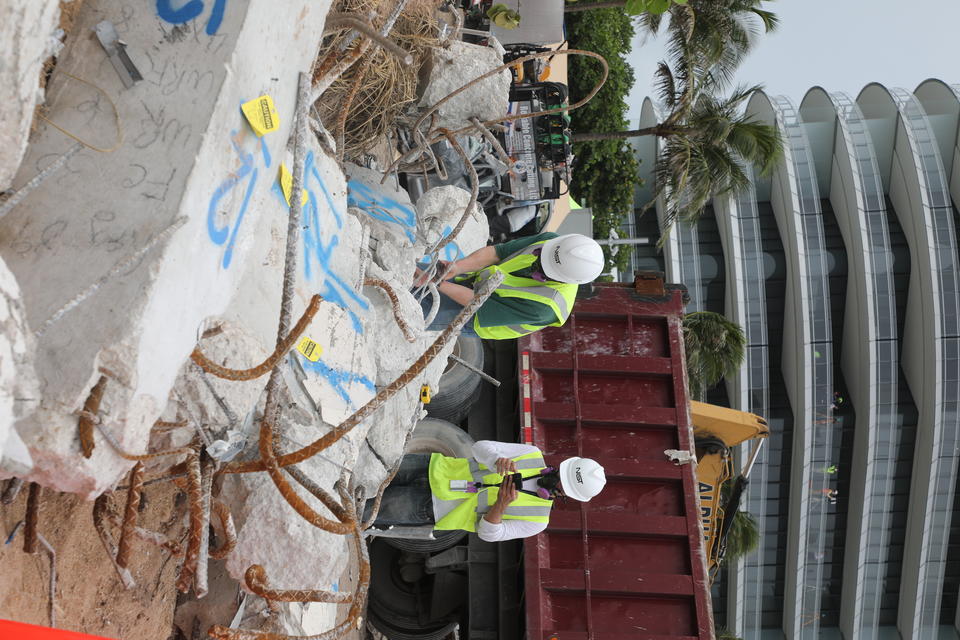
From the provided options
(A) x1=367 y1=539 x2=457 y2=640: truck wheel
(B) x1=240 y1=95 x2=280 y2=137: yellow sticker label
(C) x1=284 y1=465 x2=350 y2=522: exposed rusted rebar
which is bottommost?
(A) x1=367 y1=539 x2=457 y2=640: truck wheel

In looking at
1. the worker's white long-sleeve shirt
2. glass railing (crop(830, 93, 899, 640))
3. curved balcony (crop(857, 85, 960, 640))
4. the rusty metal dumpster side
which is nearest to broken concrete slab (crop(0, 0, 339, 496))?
the worker's white long-sleeve shirt

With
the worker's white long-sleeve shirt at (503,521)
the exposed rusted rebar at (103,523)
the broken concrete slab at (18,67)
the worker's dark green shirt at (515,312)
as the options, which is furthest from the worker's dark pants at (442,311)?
the broken concrete slab at (18,67)

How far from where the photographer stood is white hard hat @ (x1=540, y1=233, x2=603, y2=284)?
4.66 meters

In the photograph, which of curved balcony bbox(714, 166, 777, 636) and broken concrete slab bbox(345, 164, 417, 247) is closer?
broken concrete slab bbox(345, 164, 417, 247)

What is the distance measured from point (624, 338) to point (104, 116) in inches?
196

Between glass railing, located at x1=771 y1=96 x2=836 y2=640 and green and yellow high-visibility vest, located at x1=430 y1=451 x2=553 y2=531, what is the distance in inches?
572

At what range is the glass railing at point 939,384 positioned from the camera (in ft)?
55.6

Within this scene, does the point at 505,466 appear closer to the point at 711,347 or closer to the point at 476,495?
the point at 476,495

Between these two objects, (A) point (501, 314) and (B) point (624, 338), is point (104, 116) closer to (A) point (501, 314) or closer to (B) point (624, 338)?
(A) point (501, 314)

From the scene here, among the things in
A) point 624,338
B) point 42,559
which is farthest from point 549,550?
point 42,559

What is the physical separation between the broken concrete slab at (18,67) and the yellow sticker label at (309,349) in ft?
4.90

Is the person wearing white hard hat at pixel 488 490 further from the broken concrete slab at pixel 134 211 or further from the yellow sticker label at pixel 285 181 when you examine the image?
the broken concrete slab at pixel 134 211

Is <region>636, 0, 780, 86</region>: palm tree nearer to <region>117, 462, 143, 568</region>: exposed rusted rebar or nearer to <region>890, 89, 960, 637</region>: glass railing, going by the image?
<region>890, 89, 960, 637</region>: glass railing

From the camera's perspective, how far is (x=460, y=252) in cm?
593
